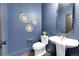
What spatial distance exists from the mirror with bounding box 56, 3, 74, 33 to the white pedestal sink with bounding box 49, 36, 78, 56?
10cm

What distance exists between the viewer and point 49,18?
2.08 meters

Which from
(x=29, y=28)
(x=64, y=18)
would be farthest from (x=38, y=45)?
(x=64, y=18)

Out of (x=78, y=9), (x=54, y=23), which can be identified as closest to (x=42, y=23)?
(x=54, y=23)

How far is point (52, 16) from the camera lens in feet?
6.82

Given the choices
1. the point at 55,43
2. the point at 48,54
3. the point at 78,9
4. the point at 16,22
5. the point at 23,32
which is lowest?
the point at 48,54

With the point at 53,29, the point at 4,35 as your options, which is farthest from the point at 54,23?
the point at 4,35

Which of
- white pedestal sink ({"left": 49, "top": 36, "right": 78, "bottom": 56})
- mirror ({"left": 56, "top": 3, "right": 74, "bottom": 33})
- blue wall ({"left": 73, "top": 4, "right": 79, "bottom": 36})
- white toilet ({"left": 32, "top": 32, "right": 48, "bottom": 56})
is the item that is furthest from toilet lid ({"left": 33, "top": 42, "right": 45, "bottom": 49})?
blue wall ({"left": 73, "top": 4, "right": 79, "bottom": 36})

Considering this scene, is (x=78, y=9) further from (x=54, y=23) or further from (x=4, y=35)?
(x=4, y=35)

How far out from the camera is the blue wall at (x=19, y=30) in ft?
6.75

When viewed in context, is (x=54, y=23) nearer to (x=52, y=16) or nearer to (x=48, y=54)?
(x=52, y=16)

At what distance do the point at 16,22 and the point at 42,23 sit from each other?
329 millimetres

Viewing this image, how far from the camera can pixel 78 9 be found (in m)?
2.03

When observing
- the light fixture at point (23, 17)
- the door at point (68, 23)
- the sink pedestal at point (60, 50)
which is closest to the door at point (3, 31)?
the light fixture at point (23, 17)

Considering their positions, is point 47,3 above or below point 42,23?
above
